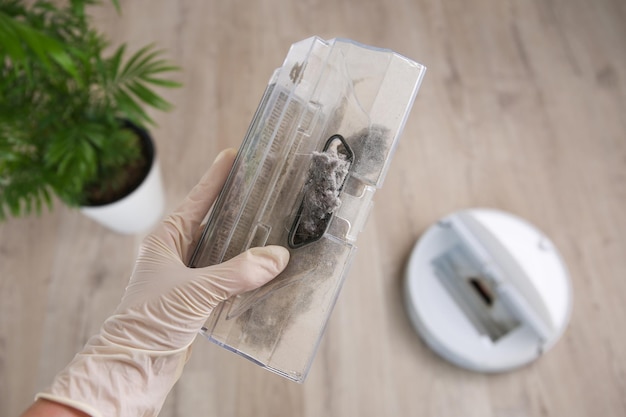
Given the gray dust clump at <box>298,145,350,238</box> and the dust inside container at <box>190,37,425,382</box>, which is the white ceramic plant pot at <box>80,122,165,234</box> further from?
the gray dust clump at <box>298,145,350,238</box>

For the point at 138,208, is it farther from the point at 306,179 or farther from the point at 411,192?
the point at 411,192

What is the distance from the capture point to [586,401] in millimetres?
1521

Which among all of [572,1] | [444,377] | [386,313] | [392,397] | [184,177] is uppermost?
[572,1]

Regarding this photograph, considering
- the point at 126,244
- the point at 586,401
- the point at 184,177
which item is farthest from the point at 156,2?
the point at 586,401

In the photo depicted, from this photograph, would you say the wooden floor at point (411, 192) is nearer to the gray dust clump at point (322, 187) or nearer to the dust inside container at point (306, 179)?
the dust inside container at point (306, 179)

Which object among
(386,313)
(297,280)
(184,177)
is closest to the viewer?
(297,280)

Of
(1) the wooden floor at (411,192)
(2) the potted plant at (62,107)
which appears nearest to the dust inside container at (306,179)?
(2) the potted plant at (62,107)

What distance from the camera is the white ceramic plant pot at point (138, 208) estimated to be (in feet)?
4.45

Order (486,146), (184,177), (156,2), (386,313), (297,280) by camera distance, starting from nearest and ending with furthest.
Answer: (297,280), (386,313), (184,177), (486,146), (156,2)

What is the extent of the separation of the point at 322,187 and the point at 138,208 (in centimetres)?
95

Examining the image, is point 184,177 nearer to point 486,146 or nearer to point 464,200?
point 464,200

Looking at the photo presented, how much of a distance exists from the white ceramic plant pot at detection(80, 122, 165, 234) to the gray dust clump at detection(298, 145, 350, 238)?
814 millimetres

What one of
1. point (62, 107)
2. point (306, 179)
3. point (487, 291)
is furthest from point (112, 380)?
point (487, 291)

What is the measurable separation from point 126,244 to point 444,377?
49.8 inches
